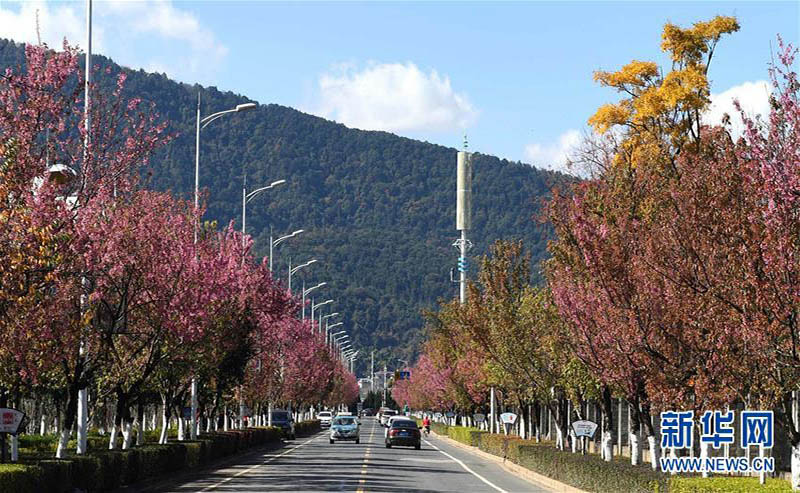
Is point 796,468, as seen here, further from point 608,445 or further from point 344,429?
point 344,429

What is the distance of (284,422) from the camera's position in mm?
89625

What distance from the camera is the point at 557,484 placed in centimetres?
3641

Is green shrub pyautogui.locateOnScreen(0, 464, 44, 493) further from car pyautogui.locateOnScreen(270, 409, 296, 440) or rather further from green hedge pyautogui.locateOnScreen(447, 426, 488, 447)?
car pyautogui.locateOnScreen(270, 409, 296, 440)

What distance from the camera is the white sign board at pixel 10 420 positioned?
26.1m

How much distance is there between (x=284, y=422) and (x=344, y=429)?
42.2 feet

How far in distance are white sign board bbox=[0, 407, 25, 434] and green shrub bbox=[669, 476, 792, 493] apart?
1289 centimetres

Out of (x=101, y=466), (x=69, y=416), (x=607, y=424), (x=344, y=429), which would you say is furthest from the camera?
(x=344, y=429)

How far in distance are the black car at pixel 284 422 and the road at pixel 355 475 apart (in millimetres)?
28498

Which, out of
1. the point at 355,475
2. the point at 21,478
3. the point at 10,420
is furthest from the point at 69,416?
the point at 355,475

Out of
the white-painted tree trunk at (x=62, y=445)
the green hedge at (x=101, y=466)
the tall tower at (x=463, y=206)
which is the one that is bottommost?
the green hedge at (x=101, y=466)

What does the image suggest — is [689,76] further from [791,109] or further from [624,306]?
[791,109]

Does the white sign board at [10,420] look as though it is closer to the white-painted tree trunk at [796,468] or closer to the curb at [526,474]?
the curb at [526,474]

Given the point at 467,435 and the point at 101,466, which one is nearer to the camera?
the point at 101,466

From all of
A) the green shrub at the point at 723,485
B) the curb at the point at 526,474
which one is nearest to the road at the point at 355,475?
the curb at the point at 526,474
